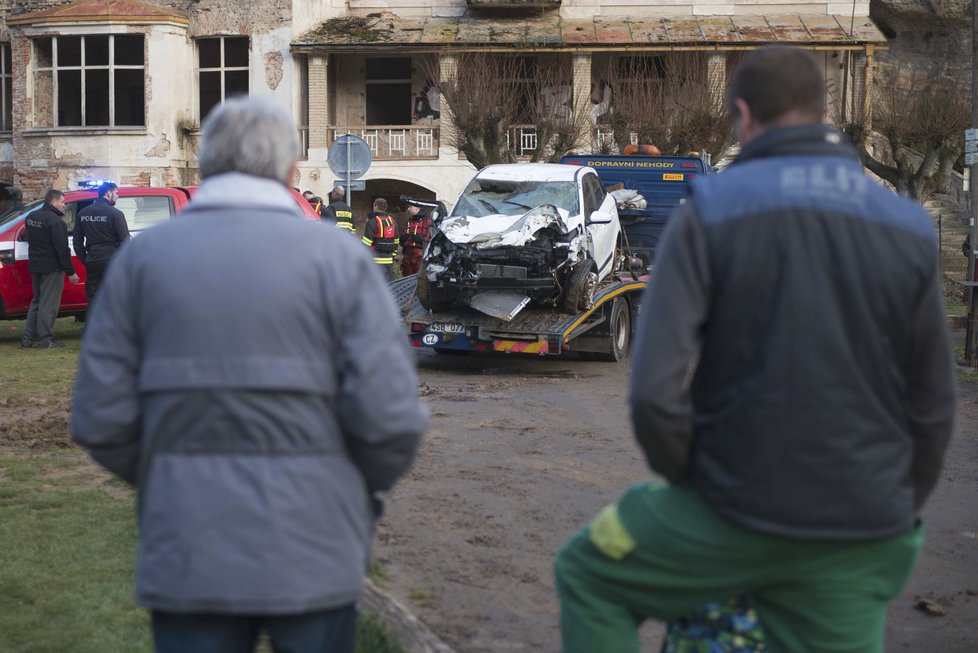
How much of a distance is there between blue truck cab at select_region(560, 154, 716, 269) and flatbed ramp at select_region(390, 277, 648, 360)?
107 inches

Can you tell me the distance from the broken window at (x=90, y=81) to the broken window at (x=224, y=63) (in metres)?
1.73

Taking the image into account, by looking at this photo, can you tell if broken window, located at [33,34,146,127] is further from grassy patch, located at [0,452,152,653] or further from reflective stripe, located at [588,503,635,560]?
reflective stripe, located at [588,503,635,560]

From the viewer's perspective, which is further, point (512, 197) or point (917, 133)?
point (917, 133)

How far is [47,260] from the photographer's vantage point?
1590cm

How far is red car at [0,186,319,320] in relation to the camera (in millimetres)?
16641

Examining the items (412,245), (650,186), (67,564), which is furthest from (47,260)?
(67,564)

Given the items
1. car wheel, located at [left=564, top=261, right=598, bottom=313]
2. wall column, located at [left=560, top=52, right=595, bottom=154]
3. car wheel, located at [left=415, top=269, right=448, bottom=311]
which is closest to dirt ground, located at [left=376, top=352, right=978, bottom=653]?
car wheel, located at [left=564, top=261, right=598, bottom=313]

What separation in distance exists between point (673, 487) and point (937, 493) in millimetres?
5966

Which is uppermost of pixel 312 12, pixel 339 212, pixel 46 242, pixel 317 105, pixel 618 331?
pixel 312 12

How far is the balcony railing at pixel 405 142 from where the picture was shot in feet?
122

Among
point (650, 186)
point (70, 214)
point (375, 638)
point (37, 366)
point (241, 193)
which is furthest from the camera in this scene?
point (650, 186)

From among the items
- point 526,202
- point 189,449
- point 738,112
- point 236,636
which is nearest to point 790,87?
point 738,112

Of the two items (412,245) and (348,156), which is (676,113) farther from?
(348,156)

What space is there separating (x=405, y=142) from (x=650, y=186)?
64.8ft
